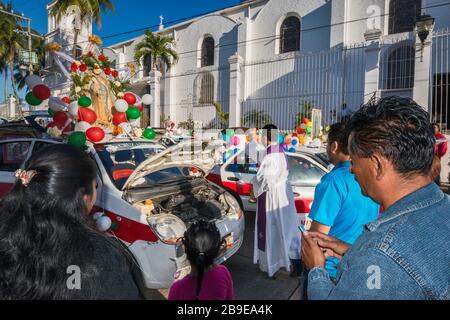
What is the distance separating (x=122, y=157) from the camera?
4457 mm

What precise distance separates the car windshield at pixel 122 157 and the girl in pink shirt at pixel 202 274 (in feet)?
4.91

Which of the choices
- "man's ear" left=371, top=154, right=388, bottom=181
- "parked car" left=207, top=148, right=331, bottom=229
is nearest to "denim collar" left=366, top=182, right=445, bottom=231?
"man's ear" left=371, top=154, right=388, bottom=181

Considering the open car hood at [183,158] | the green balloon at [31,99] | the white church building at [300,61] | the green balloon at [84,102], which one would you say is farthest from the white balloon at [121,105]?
the white church building at [300,61]

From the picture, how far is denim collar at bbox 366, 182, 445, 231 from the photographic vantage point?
3.43 feet

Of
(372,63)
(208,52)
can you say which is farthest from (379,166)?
(208,52)

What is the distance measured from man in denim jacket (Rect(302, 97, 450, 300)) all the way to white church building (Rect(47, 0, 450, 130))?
29.9ft

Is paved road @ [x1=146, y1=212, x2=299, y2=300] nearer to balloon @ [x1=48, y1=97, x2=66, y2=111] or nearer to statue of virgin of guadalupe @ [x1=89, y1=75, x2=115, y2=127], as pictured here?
statue of virgin of guadalupe @ [x1=89, y1=75, x2=115, y2=127]

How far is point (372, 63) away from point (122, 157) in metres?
13.9

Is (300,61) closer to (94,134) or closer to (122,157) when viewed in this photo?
(122,157)

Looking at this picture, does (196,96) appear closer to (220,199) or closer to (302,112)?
(302,112)

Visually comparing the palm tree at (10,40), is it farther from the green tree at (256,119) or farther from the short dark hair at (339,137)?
the short dark hair at (339,137)

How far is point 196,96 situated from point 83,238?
22904 mm

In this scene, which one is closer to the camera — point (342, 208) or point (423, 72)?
point (342, 208)

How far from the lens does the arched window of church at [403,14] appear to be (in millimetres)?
16078
